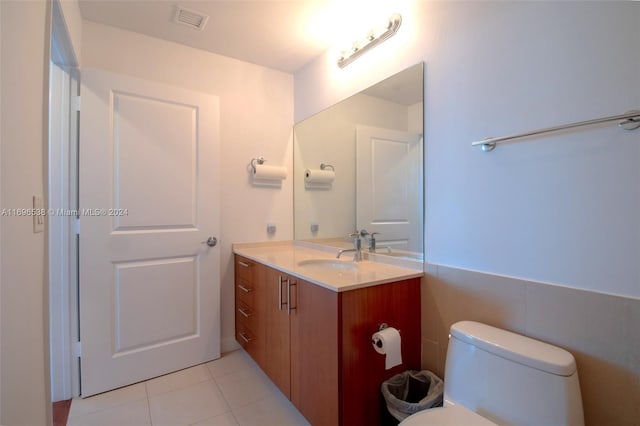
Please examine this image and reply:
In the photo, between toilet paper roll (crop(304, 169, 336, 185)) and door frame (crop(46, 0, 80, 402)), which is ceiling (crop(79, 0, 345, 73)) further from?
toilet paper roll (crop(304, 169, 336, 185))

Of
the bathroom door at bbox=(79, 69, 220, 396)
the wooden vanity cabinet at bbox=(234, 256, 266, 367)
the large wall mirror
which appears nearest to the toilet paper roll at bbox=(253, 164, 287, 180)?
the large wall mirror

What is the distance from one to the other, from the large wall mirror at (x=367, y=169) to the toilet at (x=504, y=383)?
538 millimetres

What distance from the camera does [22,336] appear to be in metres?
0.87

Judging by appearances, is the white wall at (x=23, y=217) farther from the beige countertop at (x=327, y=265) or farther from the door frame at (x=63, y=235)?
the beige countertop at (x=327, y=265)

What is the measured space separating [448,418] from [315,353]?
22.9 inches

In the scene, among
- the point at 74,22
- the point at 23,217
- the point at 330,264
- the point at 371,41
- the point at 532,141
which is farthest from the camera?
the point at 330,264

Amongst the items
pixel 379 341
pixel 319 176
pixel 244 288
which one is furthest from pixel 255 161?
pixel 379 341

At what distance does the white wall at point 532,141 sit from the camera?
36.6 inches

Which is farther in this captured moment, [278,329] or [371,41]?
[371,41]

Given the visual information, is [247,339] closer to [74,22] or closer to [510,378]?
[510,378]

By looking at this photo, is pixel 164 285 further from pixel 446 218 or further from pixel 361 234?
pixel 446 218

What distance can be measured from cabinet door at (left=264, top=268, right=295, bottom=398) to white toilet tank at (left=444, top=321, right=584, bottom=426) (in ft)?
2.68

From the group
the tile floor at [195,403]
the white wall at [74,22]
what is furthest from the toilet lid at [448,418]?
the white wall at [74,22]

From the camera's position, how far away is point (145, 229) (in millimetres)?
1959
